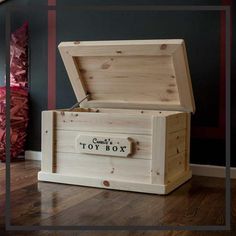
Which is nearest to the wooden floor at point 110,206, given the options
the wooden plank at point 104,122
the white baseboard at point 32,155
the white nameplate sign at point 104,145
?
the white nameplate sign at point 104,145

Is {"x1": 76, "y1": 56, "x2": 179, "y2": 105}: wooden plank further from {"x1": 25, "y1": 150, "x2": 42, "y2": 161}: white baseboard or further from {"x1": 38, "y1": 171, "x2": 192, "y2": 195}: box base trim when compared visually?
{"x1": 25, "y1": 150, "x2": 42, "y2": 161}: white baseboard

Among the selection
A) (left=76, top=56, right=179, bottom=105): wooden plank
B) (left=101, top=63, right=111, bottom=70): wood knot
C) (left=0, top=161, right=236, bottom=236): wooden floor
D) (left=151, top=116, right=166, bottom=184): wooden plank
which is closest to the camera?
(left=0, top=161, right=236, bottom=236): wooden floor

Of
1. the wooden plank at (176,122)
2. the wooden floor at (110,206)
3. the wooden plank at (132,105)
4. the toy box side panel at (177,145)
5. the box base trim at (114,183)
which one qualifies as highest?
the wooden plank at (132,105)

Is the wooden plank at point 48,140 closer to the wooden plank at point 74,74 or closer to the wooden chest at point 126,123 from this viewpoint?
the wooden chest at point 126,123

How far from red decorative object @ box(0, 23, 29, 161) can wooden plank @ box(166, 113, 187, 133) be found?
113 cm

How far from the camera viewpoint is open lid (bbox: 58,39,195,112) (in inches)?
81.2

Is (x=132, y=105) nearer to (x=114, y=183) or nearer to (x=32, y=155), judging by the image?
(x=114, y=183)

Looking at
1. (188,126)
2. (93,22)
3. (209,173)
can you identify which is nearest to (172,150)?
(188,126)

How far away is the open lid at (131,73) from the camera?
2062 millimetres

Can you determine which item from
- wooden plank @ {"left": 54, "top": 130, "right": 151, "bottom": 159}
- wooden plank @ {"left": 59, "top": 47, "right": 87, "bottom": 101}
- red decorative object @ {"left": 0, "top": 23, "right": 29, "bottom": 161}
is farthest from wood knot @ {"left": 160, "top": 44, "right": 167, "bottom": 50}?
red decorative object @ {"left": 0, "top": 23, "right": 29, "bottom": 161}

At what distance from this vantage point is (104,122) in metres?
1.98

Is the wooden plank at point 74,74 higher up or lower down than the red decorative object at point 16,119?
higher up

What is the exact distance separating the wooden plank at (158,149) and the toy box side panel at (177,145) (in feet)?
0.15

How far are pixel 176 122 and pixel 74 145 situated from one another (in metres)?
0.53
